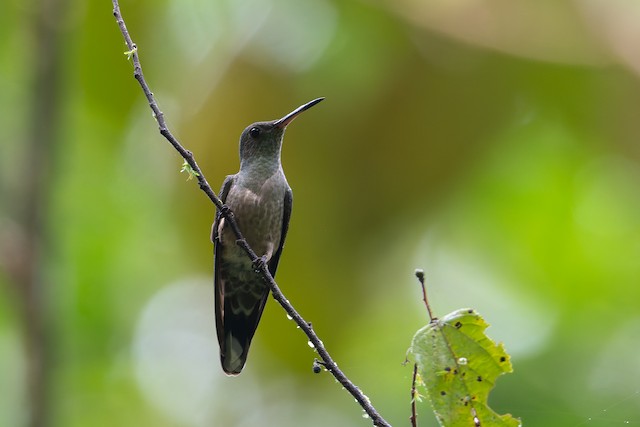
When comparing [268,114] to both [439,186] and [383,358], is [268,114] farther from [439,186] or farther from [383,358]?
[383,358]

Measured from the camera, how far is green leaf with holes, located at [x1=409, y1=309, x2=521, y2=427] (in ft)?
9.41

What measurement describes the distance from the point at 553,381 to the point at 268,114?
248 cm

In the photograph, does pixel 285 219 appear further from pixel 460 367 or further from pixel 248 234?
pixel 460 367

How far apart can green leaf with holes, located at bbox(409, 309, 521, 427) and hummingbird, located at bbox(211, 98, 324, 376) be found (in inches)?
77.3

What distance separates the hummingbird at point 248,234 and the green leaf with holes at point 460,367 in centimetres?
196

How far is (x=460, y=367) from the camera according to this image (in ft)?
9.65

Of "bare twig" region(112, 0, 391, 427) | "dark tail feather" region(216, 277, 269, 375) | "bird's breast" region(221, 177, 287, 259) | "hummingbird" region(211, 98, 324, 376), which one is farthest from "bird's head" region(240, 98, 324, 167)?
"bare twig" region(112, 0, 391, 427)

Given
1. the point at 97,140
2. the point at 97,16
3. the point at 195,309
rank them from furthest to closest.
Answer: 1. the point at 195,309
2. the point at 97,140
3. the point at 97,16

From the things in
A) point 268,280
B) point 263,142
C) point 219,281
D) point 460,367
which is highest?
point 263,142

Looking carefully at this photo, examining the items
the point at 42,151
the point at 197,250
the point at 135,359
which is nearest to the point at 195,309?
the point at 135,359

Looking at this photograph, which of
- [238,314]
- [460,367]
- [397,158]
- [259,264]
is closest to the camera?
[460,367]

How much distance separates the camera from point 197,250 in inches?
240

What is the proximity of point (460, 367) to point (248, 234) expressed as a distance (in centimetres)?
213

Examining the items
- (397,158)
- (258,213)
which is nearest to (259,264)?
(258,213)
